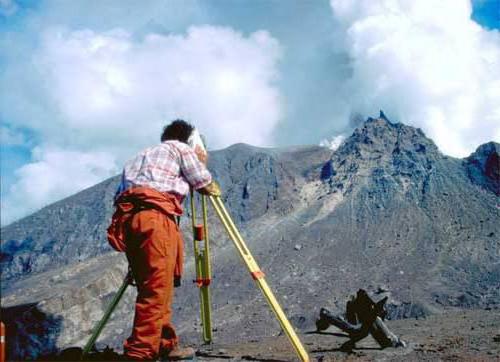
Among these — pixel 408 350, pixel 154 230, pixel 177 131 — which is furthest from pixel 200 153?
pixel 408 350

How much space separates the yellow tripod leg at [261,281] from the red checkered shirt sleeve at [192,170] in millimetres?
305

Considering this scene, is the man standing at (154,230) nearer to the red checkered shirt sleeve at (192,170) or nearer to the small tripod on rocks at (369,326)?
the red checkered shirt sleeve at (192,170)

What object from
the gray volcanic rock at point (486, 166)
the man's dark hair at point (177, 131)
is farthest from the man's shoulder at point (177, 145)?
the gray volcanic rock at point (486, 166)

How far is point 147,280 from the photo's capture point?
290cm

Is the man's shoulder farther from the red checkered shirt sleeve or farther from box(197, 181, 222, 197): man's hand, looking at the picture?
box(197, 181, 222, 197): man's hand

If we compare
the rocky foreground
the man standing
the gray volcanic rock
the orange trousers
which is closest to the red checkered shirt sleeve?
the man standing

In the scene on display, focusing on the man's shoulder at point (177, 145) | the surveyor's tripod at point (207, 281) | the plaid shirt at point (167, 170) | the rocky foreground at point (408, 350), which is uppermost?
the man's shoulder at point (177, 145)

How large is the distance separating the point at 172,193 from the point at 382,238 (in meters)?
18.6

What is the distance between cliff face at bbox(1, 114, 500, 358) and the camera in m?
14.1

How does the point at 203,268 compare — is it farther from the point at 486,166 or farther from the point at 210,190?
the point at 486,166

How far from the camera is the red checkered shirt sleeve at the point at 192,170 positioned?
336 cm

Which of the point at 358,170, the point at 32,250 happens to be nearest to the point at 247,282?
the point at 358,170

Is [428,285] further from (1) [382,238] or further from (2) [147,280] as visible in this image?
(2) [147,280]

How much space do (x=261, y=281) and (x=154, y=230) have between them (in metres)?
0.95
